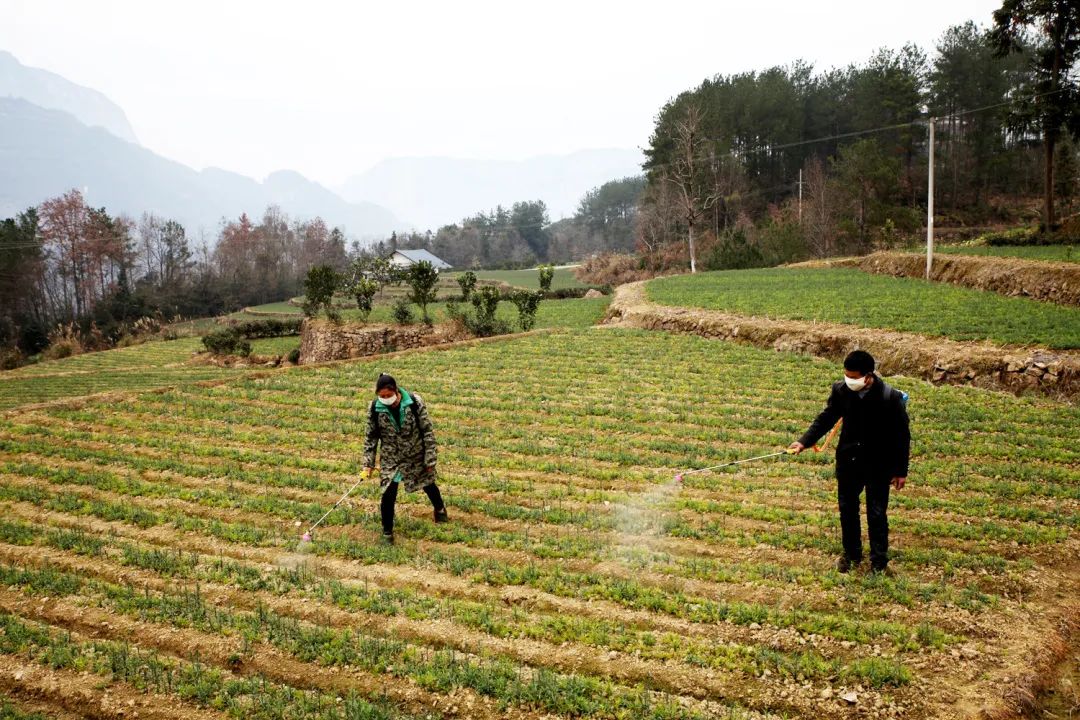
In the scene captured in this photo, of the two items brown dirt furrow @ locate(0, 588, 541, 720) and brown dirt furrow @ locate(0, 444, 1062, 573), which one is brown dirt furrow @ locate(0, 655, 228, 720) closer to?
brown dirt furrow @ locate(0, 588, 541, 720)

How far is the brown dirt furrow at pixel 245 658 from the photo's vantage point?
17.7 ft

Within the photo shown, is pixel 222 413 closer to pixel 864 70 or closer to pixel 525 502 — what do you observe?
pixel 525 502

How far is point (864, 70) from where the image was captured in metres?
68.0

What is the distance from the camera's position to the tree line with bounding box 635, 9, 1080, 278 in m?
33.5

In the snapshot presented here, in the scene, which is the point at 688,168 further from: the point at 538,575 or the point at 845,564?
the point at 538,575

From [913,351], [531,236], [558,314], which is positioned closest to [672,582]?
[913,351]

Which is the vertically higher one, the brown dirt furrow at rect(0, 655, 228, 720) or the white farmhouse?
the white farmhouse

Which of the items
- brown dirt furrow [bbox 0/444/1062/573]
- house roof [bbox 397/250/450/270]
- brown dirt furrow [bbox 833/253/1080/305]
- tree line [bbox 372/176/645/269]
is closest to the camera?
brown dirt furrow [bbox 0/444/1062/573]

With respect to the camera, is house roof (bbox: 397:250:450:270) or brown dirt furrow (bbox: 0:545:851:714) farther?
house roof (bbox: 397:250:450:270)

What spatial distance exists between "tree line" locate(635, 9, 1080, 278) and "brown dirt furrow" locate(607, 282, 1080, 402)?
19909 millimetres

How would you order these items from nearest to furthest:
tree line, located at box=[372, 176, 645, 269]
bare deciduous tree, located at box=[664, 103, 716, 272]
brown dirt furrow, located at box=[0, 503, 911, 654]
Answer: brown dirt furrow, located at box=[0, 503, 911, 654]
bare deciduous tree, located at box=[664, 103, 716, 272]
tree line, located at box=[372, 176, 645, 269]

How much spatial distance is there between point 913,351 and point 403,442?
14.3 m

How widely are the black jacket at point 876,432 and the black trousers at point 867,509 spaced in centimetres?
9

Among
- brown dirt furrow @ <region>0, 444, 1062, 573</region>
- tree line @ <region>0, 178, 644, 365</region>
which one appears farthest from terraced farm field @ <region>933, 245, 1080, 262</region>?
tree line @ <region>0, 178, 644, 365</region>
